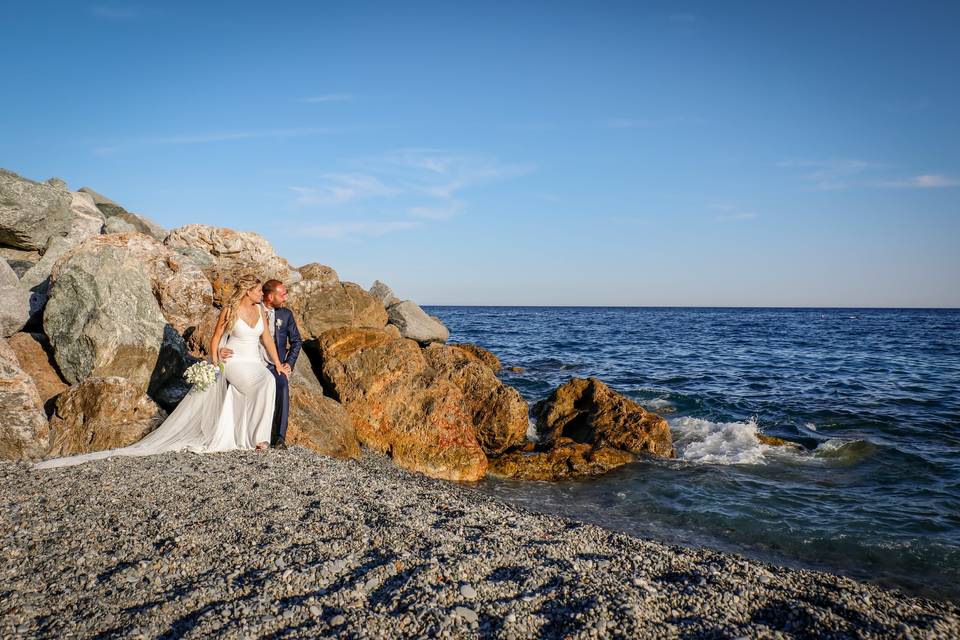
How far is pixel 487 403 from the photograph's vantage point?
43.2ft

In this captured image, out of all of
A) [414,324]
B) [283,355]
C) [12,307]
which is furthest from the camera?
[414,324]

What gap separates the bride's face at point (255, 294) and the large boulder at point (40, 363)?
3.86 meters

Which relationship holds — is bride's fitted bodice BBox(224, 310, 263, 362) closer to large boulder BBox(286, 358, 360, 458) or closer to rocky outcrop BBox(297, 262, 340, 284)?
large boulder BBox(286, 358, 360, 458)

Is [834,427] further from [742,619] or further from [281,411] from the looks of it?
[281,411]

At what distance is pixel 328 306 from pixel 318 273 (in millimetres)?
1545

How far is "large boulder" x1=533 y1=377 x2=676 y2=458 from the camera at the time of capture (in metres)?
13.0

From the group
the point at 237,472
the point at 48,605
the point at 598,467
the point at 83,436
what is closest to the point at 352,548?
the point at 48,605

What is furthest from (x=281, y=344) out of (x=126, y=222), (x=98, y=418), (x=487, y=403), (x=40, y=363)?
(x=126, y=222)

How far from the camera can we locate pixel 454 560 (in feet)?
17.4

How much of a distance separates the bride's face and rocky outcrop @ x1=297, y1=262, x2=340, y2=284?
6135 millimetres

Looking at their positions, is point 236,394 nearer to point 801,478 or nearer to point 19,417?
point 19,417

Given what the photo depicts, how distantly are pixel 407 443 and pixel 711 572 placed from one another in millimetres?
6826

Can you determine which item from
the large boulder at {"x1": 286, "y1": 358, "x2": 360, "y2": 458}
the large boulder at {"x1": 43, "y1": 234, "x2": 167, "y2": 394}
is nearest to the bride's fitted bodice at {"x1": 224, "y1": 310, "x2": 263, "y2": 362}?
the large boulder at {"x1": 286, "y1": 358, "x2": 360, "y2": 458}

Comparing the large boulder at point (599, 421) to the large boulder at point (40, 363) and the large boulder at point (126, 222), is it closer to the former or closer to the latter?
the large boulder at point (40, 363)
